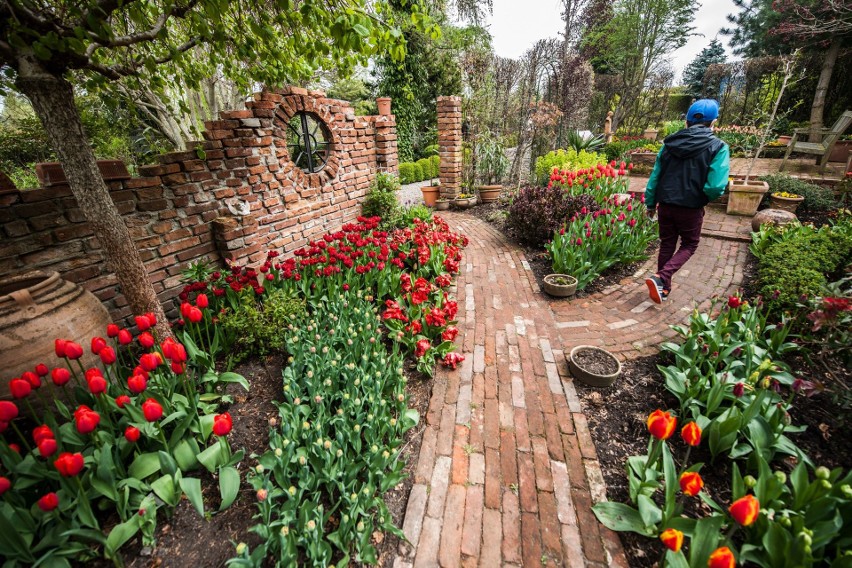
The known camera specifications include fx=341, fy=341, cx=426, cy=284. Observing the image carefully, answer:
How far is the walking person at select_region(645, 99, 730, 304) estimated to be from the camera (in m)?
3.27

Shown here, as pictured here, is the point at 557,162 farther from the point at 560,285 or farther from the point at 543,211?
the point at 560,285

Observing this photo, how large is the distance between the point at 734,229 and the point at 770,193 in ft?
5.33

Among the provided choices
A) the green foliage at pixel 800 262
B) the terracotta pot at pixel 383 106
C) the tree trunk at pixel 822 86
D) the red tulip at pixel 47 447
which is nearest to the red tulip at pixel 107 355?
the red tulip at pixel 47 447

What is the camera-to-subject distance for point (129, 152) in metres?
9.31

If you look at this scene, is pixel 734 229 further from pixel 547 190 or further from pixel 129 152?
pixel 129 152

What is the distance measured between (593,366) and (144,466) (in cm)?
283

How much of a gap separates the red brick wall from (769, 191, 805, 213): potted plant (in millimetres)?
6824

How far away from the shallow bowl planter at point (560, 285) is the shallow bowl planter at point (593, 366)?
3.43 ft

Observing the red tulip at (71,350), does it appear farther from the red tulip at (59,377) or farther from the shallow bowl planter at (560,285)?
the shallow bowl planter at (560,285)

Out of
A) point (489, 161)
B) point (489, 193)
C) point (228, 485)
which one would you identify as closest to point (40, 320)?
point (228, 485)

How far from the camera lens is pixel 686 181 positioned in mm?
3408

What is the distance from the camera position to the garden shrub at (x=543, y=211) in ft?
16.2

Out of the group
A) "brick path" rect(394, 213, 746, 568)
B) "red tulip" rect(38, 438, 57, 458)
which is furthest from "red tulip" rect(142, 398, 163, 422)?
"brick path" rect(394, 213, 746, 568)

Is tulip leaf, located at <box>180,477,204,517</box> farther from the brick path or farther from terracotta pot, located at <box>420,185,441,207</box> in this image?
terracotta pot, located at <box>420,185,441,207</box>
